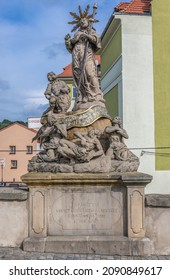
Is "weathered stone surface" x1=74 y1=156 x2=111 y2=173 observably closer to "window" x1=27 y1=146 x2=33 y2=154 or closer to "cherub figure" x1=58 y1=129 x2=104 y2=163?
"cherub figure" x1=58 y1=129 x2=104 y2=163

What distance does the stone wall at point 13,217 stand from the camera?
23.7 feet

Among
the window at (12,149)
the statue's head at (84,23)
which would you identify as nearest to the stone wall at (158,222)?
the statue's head at (84,23)

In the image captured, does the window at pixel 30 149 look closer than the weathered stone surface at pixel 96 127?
No

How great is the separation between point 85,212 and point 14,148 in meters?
37.4

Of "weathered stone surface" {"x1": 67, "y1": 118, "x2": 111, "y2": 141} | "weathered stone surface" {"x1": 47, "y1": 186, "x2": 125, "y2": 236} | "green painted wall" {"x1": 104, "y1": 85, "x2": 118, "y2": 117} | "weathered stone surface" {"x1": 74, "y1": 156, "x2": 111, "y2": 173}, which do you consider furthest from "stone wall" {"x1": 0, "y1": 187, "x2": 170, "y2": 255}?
"green painted wall" {"x1": 104, "y1": 85, "x2": 118, "y2": 117}

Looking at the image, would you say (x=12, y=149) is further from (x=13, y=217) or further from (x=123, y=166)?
(x=123, y=166)

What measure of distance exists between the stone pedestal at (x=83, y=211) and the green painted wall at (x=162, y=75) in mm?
13672

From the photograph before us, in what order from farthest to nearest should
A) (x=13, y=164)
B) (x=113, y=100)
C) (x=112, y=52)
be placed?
(x=13, y=164) → (x=112, y=52) → (x=113, y=100)

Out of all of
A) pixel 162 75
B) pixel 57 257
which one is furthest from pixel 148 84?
pixel 57 257

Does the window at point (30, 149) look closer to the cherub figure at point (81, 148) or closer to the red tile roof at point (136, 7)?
the red tile roof at point (136, 7)

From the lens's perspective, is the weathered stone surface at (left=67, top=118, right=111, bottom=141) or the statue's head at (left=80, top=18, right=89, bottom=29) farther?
the statue's head at (left=80, top=18, right=89, bottom=29)

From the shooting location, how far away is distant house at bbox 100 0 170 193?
20.1m

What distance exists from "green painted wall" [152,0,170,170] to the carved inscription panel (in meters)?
13.7

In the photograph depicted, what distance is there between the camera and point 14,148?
43594 millimetres
